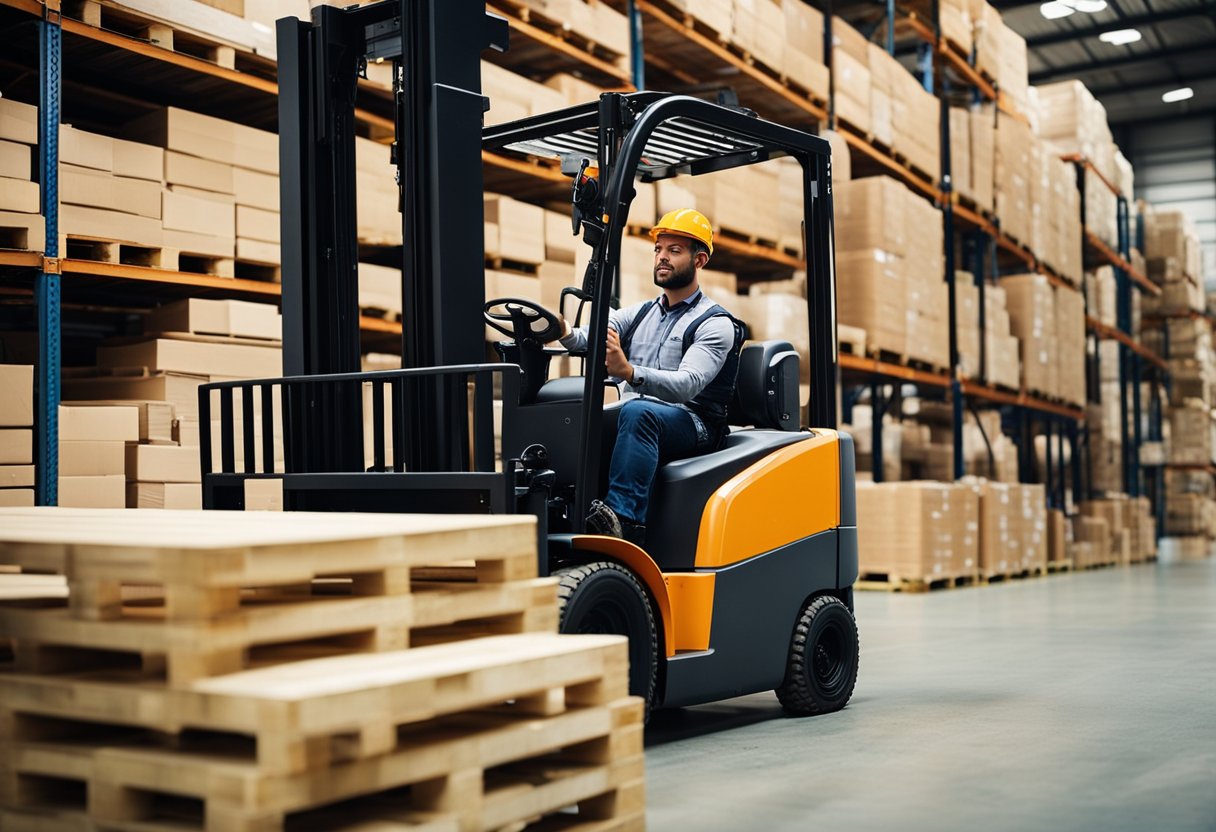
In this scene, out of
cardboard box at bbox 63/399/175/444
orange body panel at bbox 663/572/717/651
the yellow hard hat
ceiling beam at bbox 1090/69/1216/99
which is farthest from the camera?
ceiling beam at bbox 1090/69/1216/99

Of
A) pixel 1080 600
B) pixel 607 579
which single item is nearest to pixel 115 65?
pixel 607 579

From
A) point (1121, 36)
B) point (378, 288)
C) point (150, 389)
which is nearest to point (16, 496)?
point (150, 389)

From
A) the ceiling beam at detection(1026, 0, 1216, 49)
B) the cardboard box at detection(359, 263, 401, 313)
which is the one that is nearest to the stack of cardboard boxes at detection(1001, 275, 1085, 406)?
the ceiling beam at detection(1026, 0, 1216, 49)

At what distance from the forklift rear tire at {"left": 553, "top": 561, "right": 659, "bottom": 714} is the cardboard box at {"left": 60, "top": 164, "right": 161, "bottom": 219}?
9.60ft

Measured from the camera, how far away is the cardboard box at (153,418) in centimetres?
539

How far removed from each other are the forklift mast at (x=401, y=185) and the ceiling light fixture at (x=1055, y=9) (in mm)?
17734

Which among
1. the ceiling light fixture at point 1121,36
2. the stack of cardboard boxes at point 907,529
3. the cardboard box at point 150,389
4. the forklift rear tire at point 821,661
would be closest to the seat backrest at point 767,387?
the forklift rear tire at point 821,661

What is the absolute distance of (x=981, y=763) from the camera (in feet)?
12.2

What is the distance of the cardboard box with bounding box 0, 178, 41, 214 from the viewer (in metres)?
5.06

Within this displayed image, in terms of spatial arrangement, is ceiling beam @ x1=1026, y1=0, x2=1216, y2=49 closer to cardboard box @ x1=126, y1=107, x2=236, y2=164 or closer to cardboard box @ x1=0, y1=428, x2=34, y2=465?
cardboard box @ x1=126, y1=107, x2=236, y2=164

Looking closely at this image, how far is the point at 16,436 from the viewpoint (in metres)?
4.98

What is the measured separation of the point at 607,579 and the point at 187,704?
5.26 ft

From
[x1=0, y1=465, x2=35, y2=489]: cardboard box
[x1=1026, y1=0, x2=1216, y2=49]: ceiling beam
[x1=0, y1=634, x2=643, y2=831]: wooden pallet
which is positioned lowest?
[x1=0, y1=634, x2=643, y2=831]: wooden pallet

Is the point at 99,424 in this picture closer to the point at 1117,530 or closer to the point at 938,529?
the point at 938,529
